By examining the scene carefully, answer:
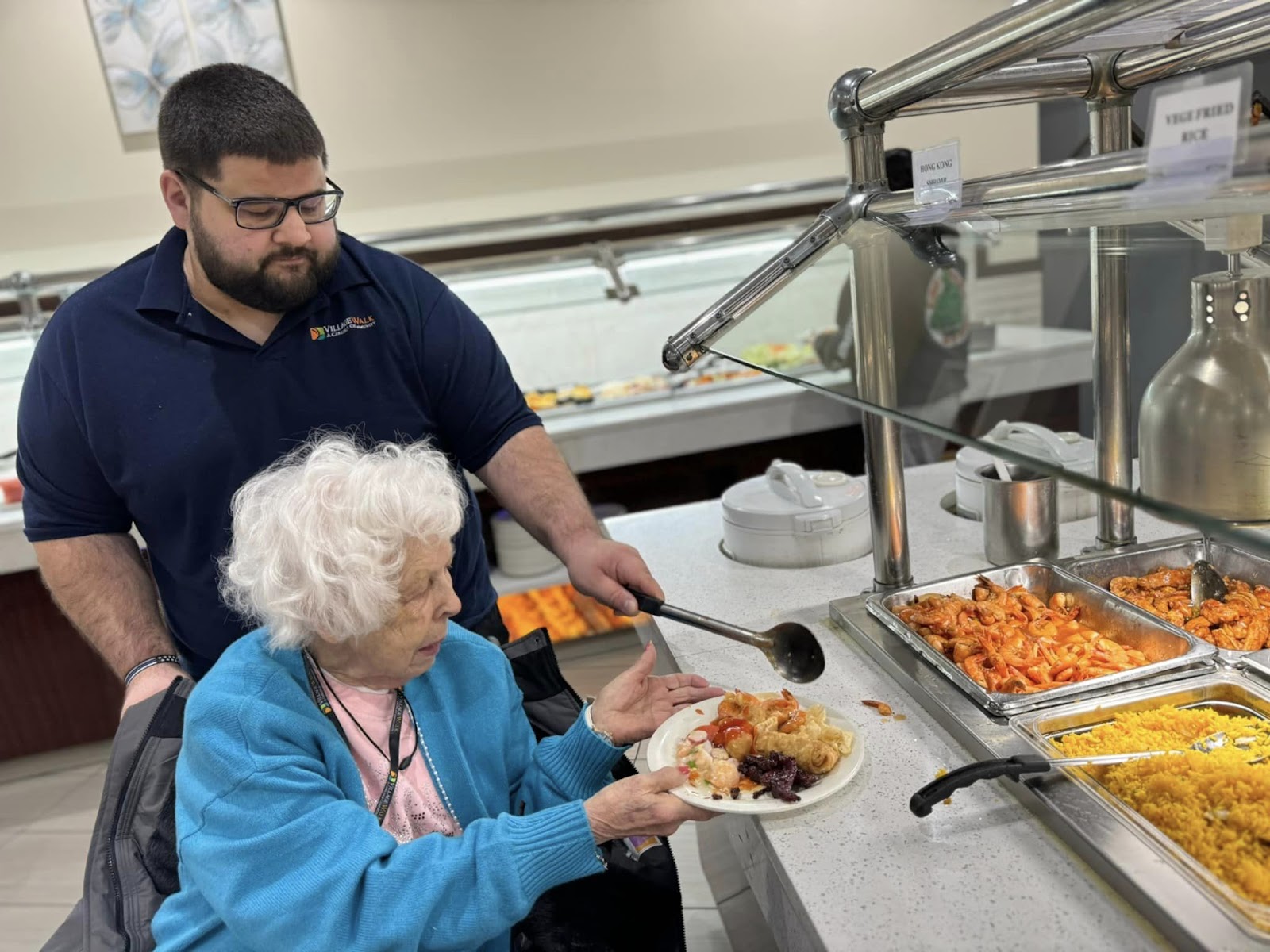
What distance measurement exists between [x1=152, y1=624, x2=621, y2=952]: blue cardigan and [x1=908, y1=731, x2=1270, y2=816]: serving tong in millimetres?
418

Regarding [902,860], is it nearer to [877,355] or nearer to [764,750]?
[764,750]

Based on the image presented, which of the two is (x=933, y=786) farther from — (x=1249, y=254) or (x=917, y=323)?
(x=917, y=323)

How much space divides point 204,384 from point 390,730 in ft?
2.69

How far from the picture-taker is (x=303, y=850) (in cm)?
115

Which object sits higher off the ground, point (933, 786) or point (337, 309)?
point (337, 309)

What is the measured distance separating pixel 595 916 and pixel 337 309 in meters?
1.21

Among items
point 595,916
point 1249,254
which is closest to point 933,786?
point 595,916

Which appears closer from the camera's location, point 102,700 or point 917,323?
point 917,323

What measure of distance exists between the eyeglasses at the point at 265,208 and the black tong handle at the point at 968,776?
1.37 metres

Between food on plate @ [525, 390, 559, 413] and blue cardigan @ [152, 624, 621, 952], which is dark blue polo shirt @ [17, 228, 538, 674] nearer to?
blue cardigan @ [152, 624, 621, 952]

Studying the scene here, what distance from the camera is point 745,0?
4777 millimetres

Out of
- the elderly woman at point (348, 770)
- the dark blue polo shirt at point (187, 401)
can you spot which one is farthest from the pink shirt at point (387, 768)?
the dark blue polo shirt at point (187, 401)

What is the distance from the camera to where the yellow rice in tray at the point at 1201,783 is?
92cm

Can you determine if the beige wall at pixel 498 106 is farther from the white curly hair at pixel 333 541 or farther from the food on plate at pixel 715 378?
the white curly hair at pixel 333 541
